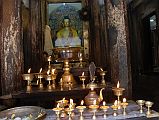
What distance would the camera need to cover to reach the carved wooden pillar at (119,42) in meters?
3.44

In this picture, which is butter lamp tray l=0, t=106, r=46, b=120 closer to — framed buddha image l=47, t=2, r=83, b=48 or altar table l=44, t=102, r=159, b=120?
altar table l=44, t=102, r=159, b=120

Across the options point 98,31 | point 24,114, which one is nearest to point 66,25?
point 98,31

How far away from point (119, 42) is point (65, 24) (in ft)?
14.4

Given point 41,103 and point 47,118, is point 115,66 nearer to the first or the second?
point 41,103

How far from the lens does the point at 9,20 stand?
3348 mm

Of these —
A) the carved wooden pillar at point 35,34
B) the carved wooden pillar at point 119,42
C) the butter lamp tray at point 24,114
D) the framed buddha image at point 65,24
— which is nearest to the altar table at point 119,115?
the butter lamp tray at point 24,114

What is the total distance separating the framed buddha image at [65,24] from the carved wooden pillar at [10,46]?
13.1 ft

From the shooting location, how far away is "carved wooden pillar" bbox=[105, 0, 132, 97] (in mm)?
3443

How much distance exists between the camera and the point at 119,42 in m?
3.47

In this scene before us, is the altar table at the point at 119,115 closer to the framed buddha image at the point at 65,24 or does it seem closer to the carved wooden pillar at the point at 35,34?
the carved wooden pillar at the point at 35,34

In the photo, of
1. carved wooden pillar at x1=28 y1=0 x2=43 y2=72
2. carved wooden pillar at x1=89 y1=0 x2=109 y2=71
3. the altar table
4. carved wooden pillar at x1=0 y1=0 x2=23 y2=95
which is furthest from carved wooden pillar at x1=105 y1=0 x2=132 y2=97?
carved wooden pillar at x1=28 y1=0 x2=43 y2=72

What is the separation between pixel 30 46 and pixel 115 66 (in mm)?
2951

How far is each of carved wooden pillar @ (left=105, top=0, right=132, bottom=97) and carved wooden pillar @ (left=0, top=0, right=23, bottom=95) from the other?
4.15 feet

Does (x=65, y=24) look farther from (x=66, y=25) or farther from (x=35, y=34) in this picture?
(x=35, y=34)
